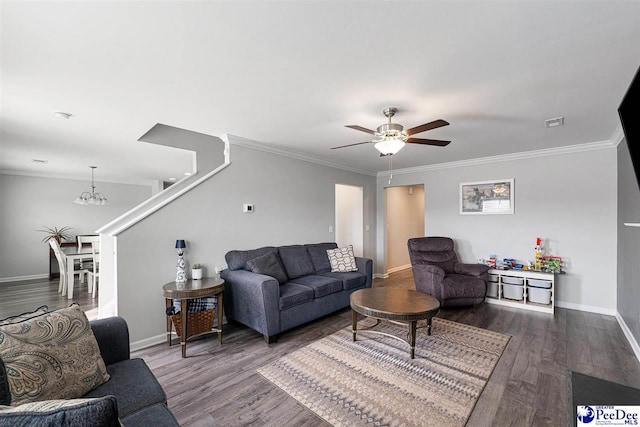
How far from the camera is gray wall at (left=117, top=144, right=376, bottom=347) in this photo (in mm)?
2990

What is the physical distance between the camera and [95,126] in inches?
131

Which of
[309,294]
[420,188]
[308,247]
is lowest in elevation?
[309,294]

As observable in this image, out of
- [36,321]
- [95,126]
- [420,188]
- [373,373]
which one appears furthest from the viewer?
[420,188]

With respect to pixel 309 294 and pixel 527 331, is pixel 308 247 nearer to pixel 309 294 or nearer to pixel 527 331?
pixel 309 294

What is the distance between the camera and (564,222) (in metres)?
4.23

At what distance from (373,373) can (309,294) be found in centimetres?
122

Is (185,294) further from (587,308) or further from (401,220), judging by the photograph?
(401,220)

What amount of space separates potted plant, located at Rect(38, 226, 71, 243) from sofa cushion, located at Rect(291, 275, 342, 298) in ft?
20.6

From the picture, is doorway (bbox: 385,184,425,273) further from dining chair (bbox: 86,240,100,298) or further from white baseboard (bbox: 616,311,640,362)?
dining chair (bbox: 86,240,100,298)

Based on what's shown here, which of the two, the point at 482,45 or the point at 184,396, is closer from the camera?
the point at 482,45

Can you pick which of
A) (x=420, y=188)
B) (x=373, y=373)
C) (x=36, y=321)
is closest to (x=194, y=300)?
(x=36, y=321)

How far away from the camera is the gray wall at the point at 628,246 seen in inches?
112

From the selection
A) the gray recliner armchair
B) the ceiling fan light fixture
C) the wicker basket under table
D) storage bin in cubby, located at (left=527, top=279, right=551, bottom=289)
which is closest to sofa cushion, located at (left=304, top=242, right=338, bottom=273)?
the gray recliner armchair

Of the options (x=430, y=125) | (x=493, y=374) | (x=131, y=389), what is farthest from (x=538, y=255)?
(x=131, y=389)
